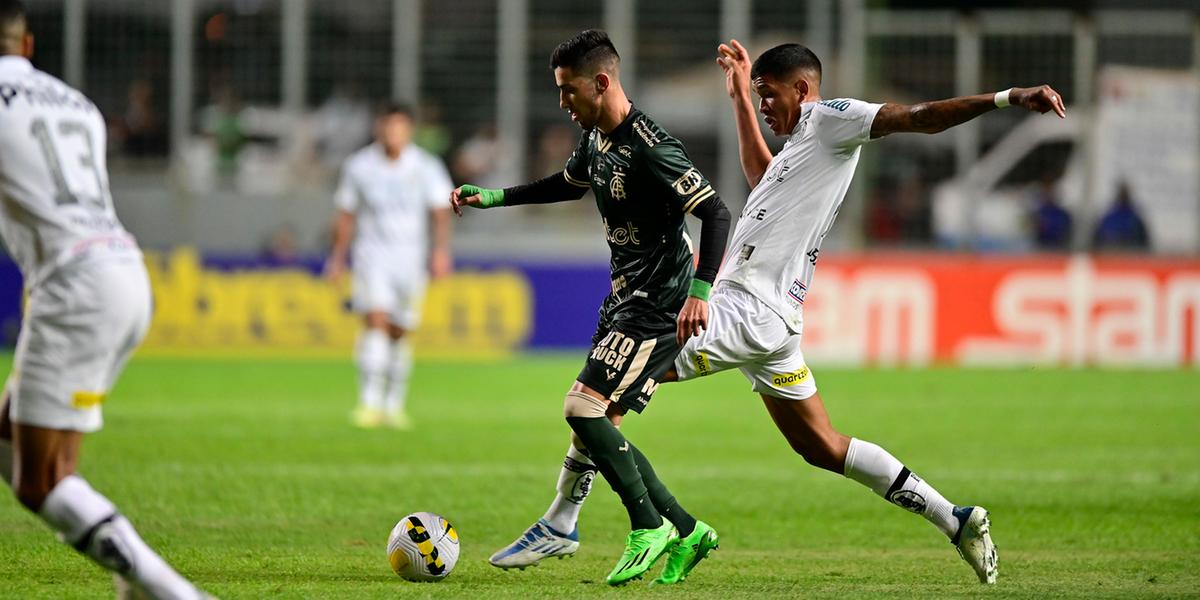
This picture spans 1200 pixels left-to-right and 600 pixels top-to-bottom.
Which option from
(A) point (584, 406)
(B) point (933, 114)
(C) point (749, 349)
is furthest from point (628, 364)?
(B) point (933, 114)

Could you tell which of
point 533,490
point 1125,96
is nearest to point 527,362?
point 1125,96

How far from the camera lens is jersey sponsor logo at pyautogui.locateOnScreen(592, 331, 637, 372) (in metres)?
6.59

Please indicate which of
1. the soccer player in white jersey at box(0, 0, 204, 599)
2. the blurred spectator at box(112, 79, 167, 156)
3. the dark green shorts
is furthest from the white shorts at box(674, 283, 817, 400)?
the blurred spectator at box(112, 79, 167, 156)

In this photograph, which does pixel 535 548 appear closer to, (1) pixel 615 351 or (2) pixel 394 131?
(1) pixel 615 351

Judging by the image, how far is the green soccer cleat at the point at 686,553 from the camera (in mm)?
6633

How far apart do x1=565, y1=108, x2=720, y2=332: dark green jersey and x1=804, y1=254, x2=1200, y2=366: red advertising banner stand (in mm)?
13308

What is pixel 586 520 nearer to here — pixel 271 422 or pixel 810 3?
pixel 271 422

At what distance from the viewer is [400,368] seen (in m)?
Result: 14.1

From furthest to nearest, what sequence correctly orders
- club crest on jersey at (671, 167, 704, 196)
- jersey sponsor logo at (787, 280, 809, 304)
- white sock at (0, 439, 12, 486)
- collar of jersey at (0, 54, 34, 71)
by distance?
jersey sponsor logo at (787, 280, 809, 304) < club crest on jersey at (671, 167, 704, 196) < white sock at (0, 439, 12, 486) < collar of jersey at (0, 54, 34, 71)

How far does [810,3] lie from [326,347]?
27.7ft

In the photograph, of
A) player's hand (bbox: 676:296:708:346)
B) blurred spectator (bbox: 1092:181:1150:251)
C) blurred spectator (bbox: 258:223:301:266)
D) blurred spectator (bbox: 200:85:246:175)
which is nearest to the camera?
player's hand (bbox: 676:296:708:346)

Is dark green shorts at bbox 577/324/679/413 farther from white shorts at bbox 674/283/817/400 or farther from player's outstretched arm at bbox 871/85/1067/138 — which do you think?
player's outstretched arm at bbox 871/85/1067/138

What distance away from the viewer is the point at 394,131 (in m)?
13.9

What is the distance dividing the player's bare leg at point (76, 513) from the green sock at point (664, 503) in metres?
2.19
